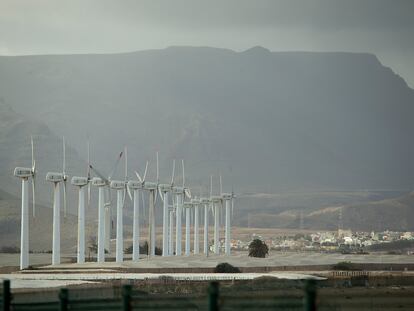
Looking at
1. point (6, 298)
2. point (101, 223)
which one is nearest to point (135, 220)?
point (101, 223)

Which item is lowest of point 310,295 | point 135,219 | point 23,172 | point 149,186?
point 135,219

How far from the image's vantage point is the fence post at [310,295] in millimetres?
23578

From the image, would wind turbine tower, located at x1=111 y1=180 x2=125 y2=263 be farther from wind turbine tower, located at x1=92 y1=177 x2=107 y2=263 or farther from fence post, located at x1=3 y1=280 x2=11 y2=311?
fence post, located at x1=3 y1=280 x2=11 y2=311

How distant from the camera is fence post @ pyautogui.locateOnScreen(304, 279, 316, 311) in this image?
77.4 feet

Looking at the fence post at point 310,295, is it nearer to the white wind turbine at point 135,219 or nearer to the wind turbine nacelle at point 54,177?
the wind turbine nacelle at point 54,177

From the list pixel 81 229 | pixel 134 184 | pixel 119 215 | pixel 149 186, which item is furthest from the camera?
pixel 149 186

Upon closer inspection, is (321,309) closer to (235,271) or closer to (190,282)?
(190,282)

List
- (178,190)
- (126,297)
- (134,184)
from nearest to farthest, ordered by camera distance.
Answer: (126,297) < (134,184) < (178,190)

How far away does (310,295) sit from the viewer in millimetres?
23719

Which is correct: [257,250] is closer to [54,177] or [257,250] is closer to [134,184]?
[134,184]

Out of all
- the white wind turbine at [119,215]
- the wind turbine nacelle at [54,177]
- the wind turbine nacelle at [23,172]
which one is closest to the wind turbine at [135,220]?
the white wind turbine at [119,215]

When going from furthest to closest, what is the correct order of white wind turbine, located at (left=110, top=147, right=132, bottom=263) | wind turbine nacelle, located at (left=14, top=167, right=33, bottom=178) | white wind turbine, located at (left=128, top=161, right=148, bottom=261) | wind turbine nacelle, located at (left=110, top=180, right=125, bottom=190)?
wind turbine nacelle, located at (left=110, top=180, right=125, bottom=190), white wind turbine, located at (left=128, top=161, right=148, bottom=261), white wind turbine, located at (left=110, top=147, right=132, bottom=263), wind turbine nacelle, located at (left=14, top=167, right=33, bottom=178)

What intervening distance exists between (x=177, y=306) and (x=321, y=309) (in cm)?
1778

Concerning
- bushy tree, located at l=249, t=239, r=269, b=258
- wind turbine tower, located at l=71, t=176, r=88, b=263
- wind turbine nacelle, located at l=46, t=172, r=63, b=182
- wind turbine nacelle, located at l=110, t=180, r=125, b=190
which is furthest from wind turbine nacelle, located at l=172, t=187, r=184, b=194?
wind turbine nacelle, located at l=46, t=172, r=63, b=182
